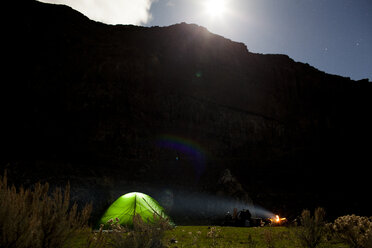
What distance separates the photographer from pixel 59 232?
156 inches

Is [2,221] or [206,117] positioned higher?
[206,117]

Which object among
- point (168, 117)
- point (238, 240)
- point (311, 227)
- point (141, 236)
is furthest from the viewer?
point (168, 117)

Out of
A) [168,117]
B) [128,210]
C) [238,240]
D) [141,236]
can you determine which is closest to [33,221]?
[141,236]

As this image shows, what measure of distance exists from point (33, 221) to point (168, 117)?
44296mm

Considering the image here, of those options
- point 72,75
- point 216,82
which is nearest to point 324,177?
point 216,82

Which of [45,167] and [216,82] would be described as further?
[216,82]

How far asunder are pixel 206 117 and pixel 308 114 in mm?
28769

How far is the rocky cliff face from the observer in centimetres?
3847

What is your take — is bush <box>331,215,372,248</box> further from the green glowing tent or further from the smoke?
the smoke

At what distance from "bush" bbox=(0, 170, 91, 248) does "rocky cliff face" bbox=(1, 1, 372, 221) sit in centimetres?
2785

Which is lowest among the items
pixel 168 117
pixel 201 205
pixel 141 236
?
pixel 201 205

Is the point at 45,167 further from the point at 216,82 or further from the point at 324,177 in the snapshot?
the point at 324,177

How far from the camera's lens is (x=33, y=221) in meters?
3.56

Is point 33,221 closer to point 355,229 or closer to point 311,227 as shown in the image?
point 311,227
